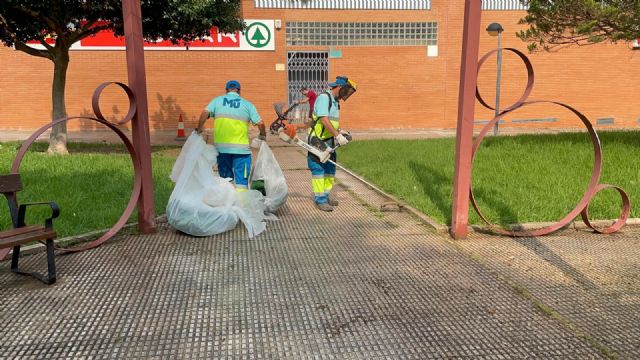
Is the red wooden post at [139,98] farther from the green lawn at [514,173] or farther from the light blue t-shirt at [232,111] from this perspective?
the green lawn at [514,173]

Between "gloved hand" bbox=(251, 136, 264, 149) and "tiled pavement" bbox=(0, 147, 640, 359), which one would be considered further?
"gloved hand" bbox=(251, 136, 264, 149)

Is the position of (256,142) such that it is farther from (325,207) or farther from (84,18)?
(84,18)

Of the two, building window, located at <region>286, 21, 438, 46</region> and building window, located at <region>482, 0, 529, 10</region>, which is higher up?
building window, located at <region>482, 0, 529, 10</region>

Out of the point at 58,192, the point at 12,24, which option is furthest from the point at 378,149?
the point at 12,24

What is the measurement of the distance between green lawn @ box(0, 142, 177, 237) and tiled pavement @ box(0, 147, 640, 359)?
0.80 metres

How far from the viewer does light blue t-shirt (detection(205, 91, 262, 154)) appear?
5.48 meters

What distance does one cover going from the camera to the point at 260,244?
15.4 ft

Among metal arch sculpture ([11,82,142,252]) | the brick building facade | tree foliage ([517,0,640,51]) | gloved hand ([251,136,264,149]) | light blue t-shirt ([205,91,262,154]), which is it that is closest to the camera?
metal arch sculpture ([11,82,142,252])

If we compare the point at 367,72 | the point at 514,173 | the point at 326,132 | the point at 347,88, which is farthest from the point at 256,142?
the point at 367,72

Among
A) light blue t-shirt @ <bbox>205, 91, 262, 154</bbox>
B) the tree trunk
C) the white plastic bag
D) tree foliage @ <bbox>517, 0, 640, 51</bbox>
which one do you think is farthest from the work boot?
the tree trunk

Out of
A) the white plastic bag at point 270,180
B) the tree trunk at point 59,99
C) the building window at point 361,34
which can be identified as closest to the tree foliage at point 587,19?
the white plastic bag at point 270,180

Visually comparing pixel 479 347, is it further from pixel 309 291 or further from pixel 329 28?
pixel 329 28

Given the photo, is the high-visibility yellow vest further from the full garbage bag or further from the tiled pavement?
the tiled pavement

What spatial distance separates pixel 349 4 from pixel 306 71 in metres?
2.57
